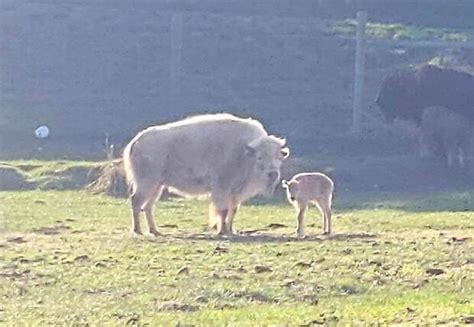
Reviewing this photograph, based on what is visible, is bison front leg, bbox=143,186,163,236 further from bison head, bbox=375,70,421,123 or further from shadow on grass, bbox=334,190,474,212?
bison head, bbox=375,70,421,123

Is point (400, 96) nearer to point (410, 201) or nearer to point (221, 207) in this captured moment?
point (410, 201)

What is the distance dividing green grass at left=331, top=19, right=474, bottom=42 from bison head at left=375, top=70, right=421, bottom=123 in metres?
6.05

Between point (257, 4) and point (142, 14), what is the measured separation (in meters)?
3.49

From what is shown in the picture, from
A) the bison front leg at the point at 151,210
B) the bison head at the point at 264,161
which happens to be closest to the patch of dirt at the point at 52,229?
the bison front leg at the point at 151,210

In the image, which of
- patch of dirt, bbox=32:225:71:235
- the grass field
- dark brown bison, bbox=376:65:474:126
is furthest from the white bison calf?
dark brown bison, bbox=376:65:474:126

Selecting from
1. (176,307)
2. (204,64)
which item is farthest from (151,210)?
(204,64)

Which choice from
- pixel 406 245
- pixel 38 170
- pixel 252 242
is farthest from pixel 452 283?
pixel 38 170

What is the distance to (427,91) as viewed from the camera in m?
30.3

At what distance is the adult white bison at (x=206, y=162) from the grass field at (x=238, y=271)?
53cm

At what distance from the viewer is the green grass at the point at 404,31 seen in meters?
37.6

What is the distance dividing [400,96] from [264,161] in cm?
1176

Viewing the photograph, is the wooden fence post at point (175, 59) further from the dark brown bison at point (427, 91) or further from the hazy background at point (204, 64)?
the dark brown bison at point (427, 91)

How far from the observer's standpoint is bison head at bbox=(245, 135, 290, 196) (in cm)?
1934

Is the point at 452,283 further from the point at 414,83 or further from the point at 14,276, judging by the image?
the point at 414,83
